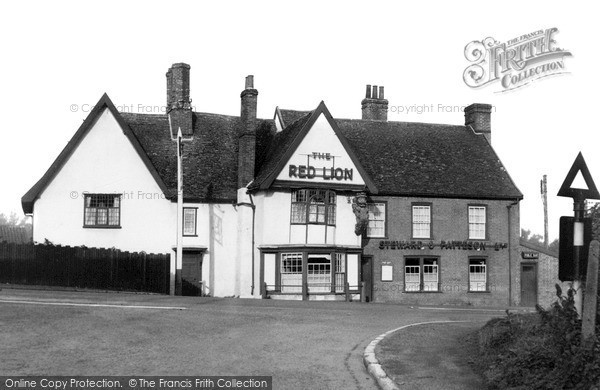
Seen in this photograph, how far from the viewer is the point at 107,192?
120ft

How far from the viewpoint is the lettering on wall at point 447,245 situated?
127ft

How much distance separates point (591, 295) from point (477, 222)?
3134 centimetres

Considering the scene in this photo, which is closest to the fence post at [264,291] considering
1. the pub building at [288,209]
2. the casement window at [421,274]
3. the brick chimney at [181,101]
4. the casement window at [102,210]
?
the pub building at [288,209]

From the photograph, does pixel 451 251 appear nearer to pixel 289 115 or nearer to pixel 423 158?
pixel 423 158

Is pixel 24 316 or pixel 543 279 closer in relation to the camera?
pixel 24 316

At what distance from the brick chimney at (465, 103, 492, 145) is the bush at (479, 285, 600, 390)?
33489 mm

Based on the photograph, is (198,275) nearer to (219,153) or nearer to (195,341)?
(219,153)

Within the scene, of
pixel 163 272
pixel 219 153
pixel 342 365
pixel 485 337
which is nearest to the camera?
pixel 342 365

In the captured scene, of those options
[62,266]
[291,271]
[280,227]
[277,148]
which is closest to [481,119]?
[277,148]

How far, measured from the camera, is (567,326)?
32.6 ft

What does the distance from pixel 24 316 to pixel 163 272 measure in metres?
16.1

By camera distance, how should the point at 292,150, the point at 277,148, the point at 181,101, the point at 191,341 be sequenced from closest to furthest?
the point at 191,341, the point at 292,150, the point at 277,148, the point at 181,101

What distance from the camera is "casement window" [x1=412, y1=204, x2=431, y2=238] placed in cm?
3950

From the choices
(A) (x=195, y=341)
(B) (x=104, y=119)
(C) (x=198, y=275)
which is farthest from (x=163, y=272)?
(A) (x=195, y=341)
